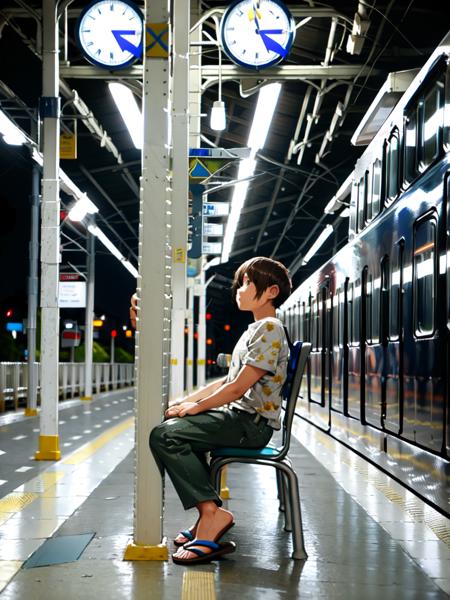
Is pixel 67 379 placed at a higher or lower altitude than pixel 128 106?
lower

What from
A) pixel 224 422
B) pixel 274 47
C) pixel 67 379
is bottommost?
pixel 67 379

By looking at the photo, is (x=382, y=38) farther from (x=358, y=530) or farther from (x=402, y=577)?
(x=402, y=577)

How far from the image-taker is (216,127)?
13.0 metres

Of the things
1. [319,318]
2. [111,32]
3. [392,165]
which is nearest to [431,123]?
[392,165]

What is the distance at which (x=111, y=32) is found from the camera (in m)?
11.0

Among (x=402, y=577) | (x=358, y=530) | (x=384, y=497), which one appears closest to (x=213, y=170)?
(x=384, y=497)

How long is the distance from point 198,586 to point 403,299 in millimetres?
3830

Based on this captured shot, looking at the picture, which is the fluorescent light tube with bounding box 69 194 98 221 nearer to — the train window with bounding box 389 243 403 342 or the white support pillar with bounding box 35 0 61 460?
the white support pillar with bounding box 35 0 61 460

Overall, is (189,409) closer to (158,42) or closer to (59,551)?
(59,551)

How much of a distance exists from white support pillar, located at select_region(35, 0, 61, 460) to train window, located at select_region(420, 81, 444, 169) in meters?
4.59

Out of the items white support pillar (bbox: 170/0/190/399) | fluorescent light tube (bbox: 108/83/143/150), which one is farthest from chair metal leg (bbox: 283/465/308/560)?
fluorescent light tube (bbox: 108/83/143/150)

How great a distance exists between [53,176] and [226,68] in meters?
3.70

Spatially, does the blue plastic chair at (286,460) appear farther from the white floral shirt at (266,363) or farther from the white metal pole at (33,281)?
the white metal pole at (33,281)

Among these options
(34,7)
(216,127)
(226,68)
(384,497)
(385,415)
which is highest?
(34,7)
